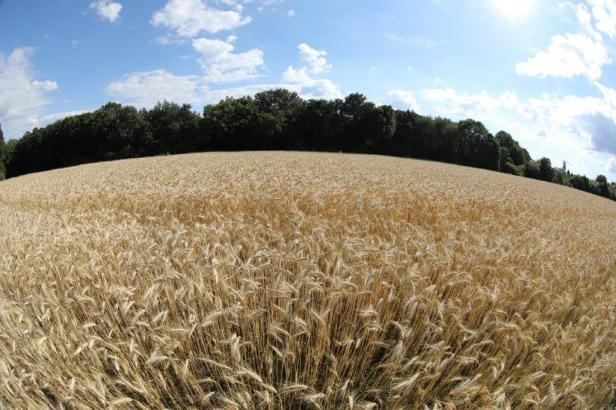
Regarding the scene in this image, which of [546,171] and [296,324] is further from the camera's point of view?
[546,171]

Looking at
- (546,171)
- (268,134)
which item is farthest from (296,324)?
(546,171)

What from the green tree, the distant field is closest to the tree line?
the green tree

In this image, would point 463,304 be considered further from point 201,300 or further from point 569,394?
point 201,300

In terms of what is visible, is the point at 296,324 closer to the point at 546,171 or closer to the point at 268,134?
the point at 268,134

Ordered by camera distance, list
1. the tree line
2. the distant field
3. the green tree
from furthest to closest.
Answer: the green tree → the tree line → the distant field

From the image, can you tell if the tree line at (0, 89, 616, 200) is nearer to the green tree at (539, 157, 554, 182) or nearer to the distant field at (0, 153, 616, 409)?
the green tree at (539, 157, 554, 182)

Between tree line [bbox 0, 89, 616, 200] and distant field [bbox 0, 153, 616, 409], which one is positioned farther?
tree line [bbox 0, 89, 616, 200]

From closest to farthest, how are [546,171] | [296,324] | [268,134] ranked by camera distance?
[296,324] < [268,134] < [546,171]

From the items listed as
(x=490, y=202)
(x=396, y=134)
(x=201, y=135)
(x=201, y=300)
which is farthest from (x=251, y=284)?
(x=396, y=134)

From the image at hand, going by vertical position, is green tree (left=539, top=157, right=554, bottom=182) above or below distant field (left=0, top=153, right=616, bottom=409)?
above

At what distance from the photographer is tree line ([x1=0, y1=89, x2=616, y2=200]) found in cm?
5011

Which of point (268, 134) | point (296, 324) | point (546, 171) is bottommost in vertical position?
point (296, 324)

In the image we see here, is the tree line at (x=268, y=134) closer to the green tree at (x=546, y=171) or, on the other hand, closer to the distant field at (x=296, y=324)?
the green tree at (x=546, y=171)

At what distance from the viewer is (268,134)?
162ft
